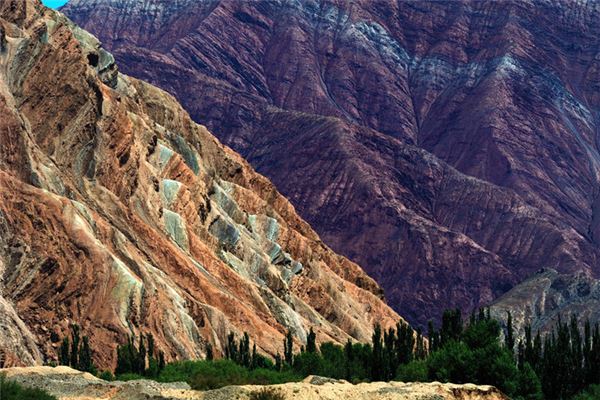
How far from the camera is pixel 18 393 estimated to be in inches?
2253

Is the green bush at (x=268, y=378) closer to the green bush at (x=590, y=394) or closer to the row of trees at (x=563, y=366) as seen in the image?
the row of trees at (x=563, y=366)

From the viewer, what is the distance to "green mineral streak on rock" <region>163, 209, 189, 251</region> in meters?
140

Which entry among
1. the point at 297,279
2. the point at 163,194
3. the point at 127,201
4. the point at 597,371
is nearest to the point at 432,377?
the point at 597,371

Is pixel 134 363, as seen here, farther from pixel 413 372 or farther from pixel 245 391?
pixel 245 391

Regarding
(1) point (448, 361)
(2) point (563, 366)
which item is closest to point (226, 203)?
(2) point (563, 366)

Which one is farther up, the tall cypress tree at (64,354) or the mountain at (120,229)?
the mountain at (120,229)

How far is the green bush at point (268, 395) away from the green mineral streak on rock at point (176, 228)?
262 ft

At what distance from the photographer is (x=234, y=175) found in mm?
186875

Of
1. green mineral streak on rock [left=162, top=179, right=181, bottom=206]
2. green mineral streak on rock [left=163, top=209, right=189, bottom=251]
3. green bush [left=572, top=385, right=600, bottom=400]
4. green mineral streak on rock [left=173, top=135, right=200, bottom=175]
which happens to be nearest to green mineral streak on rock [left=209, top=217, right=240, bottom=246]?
green mineral streak on rock [left=162, top=179, right=181, bottom=206]

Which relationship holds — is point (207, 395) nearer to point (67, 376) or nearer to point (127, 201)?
point (67, 376)

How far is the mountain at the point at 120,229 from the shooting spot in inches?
4407

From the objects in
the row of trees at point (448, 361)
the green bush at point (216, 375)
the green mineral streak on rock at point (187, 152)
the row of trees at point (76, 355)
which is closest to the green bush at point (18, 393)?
the green bush at point (216, 375)

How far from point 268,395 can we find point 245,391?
1.93 m

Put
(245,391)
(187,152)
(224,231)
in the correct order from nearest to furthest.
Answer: (245,391), (224,231), (187,152)
